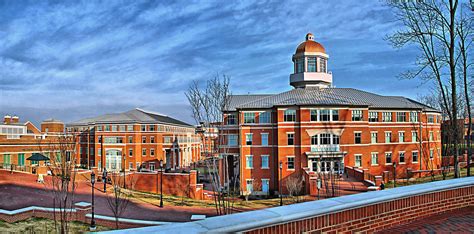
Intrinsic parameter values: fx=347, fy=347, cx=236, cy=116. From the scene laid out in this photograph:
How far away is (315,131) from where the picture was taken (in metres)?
35.1

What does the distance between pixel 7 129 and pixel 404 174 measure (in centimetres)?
5162

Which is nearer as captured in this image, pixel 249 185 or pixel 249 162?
pixel 249 185

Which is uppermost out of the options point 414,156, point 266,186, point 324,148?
point 324,148

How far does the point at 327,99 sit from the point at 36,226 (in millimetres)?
28163

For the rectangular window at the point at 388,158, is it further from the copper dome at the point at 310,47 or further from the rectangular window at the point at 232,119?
the rectangular window at the point at 232,119

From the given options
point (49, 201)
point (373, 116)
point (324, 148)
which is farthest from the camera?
point (373, 116)

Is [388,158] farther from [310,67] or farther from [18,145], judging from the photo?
[18,145]

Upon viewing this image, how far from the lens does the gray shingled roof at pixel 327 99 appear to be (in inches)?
1410

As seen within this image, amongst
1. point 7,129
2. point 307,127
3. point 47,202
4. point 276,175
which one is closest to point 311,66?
point 307,127

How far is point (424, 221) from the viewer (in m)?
6.27

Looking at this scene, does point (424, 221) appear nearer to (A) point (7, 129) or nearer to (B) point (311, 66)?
(B) point (311, 66)

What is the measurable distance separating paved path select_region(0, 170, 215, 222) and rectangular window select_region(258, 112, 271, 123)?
14482 millimetres

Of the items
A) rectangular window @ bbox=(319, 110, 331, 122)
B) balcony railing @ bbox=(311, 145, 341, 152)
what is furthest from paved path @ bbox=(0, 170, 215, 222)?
rectangular window @ bbox=(319, 110, 331, 122)

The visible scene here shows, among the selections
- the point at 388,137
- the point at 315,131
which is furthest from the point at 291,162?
the point at 388,137
